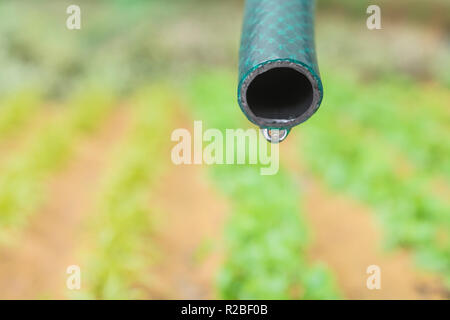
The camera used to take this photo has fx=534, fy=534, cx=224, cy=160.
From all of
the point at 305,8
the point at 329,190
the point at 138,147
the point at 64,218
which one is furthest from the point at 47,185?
the point at 305,8

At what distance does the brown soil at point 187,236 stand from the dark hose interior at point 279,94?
253 cm

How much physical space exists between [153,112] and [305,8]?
805cm

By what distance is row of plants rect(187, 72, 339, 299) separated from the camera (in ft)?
12.9

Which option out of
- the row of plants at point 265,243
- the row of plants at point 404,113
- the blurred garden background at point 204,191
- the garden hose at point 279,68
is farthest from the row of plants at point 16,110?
the garden hose at point 279,68

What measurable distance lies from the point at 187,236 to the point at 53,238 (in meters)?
1.34

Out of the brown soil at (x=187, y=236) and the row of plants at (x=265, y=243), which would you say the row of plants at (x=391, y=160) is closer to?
the row of plants at (x=265, y=243)

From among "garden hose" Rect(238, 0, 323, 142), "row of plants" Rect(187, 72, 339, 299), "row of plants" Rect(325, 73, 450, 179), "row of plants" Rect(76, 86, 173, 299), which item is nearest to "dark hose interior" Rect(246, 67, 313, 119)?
"garden hose" Rect(238, 0, 323, 142)

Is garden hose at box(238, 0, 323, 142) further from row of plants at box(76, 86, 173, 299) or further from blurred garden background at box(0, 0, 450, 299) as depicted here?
row of plants at box(76, 86, 173, 299)

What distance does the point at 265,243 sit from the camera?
14.7 ft

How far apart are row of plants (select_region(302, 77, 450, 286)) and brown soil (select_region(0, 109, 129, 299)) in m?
3.05

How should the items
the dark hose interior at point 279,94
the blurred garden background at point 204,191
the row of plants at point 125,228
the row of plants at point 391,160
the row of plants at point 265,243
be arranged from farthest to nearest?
the row of plants at point 391,160 < the blurred garden background at point 204,191 < the row of plants at point 125,228 < the row of plants at point 265,243 < the dark hose interior at point 279,94

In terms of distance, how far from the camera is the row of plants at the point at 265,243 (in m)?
3.93

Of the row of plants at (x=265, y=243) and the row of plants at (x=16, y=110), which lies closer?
the row of plants at (x=265, y=243)

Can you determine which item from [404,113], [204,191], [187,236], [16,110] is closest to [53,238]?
[187,236]
